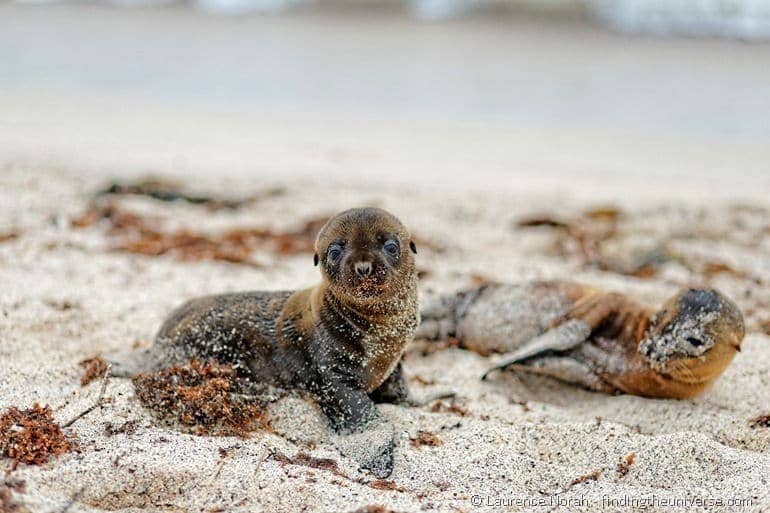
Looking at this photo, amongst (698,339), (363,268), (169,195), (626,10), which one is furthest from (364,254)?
(626,10)

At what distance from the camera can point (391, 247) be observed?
11.5ft

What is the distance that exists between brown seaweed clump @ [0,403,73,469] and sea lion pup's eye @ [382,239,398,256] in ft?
4.43

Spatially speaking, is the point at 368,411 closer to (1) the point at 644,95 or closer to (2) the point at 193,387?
(2) the point at 193,387

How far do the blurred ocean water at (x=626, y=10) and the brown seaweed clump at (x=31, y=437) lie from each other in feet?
46.9

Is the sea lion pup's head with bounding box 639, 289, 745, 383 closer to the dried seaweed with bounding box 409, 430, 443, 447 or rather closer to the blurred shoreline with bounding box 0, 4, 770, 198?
the dried seaweed with bounding box 409, 430, 443, 447

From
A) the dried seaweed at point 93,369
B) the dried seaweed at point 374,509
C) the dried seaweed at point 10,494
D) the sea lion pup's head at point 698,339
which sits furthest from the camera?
the sea lion pup's head at point 698,339

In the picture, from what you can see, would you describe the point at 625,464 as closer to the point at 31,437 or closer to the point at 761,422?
the point at 761,422

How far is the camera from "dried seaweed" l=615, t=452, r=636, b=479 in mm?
3384

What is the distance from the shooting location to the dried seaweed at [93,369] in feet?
12.7

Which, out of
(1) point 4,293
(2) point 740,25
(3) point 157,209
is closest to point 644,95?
(2) point 740,25

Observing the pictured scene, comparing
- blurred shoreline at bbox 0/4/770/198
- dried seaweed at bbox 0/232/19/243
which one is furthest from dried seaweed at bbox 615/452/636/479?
blurred shoreline at bbox 0/4/770/198

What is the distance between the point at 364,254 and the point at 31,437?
1.35 metres

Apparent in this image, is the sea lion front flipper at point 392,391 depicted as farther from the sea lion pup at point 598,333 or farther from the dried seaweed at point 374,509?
the dried seaweed at point 374,509

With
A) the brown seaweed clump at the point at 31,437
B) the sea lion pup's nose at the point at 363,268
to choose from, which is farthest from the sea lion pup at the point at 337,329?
the brown seaweed clump at the point at 31,437
